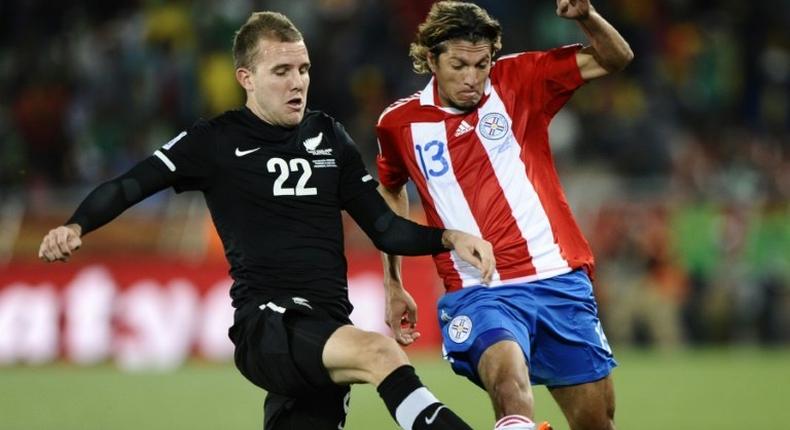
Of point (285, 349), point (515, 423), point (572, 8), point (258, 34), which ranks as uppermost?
point (258, 34)

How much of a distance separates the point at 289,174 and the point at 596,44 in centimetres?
155

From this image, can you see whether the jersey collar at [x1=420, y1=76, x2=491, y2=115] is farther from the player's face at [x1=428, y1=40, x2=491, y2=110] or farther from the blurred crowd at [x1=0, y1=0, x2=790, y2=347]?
the blurred crowd at [x1=0, y1=0, x2=790, y2=347]

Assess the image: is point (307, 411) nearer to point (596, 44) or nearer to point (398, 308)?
point (398, 308)

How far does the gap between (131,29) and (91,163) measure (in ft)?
8.34

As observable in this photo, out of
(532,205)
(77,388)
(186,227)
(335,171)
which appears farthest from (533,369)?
(186,227)

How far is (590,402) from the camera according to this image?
7.00 metres

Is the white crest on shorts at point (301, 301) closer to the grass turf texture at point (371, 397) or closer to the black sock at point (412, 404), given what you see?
the black sock at point (412, 404)

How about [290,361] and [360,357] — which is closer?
[360,357]

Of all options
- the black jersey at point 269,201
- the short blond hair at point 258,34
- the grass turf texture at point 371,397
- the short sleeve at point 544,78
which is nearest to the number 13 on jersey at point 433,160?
the short sleeve at point 544,78

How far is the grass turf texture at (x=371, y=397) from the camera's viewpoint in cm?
1107

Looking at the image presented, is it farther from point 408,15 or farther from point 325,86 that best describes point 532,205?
point 408,15

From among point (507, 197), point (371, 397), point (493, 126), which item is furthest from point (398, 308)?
point (371, 397)

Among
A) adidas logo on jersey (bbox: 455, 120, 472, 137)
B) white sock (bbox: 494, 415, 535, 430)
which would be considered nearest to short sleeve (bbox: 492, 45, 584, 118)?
adidas logo on jersey (bbox: 455, 120, 472, 137)

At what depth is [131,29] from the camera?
19.4m
